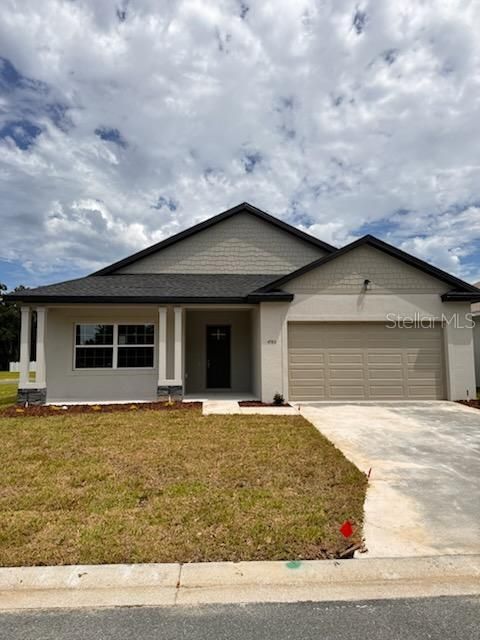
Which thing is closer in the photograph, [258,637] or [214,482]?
[258,637]

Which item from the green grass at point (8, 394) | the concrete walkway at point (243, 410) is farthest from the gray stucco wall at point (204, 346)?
the green grass at point (8, 394)

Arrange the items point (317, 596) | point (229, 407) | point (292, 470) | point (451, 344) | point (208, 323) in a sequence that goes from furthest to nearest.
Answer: point (208, 323), point (451, 344), point (229, 407), point (292, 470), point (317, 596)

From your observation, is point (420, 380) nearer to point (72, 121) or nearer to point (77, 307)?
point (77, 307)

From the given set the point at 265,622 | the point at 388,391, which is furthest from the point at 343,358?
the point at 265,622

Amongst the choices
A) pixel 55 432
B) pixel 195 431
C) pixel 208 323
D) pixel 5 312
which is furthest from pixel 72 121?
pixel 5 312

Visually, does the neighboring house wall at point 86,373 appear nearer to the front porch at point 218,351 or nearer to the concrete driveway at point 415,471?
the front porch at point 218,351

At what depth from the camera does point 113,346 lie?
1307 centimetres

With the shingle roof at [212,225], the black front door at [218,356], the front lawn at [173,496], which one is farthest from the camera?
the shingle roof at [212,225]

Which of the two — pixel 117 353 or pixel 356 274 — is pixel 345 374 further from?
pixel 117 353

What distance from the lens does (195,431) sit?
7891 mm

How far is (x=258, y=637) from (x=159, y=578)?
0.90 metres

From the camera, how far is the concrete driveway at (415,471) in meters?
3.67

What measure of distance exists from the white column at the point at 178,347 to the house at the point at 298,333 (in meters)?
0.03
